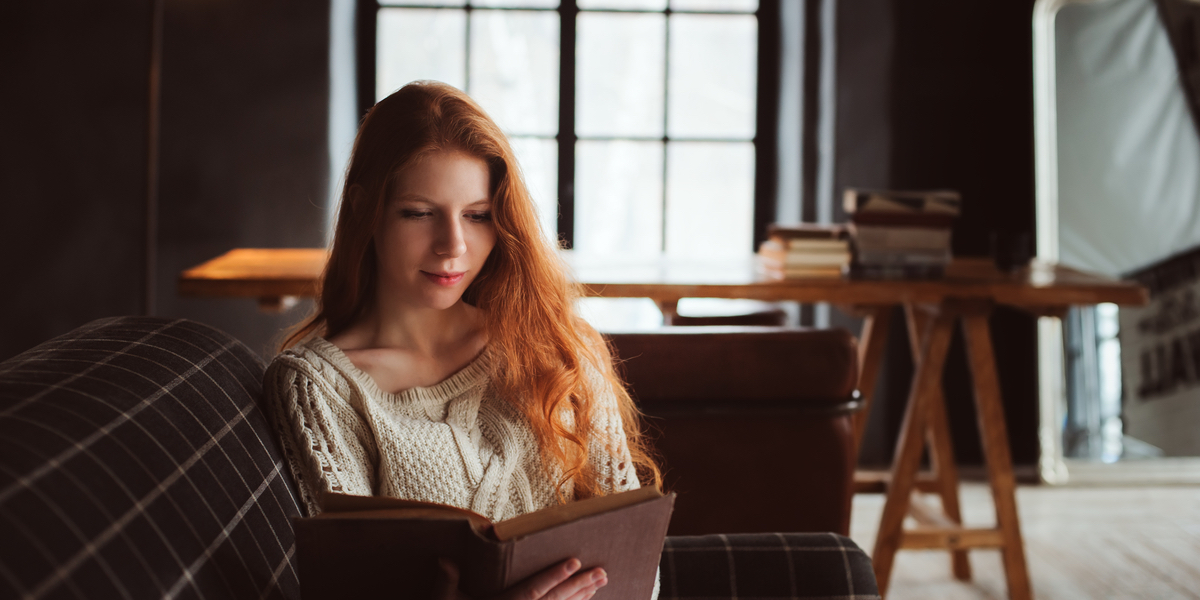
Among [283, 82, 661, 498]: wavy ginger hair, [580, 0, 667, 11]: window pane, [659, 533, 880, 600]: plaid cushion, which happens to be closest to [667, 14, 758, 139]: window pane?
[580, 0, 667, 11]: window pane

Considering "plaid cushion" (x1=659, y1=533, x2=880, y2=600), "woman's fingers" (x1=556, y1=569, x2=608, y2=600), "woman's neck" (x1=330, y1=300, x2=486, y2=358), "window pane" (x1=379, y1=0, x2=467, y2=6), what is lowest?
"plaid cushion" (x1=659, y1=533, x2=880, y2=600)

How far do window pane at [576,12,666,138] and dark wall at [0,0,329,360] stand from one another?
107 cm

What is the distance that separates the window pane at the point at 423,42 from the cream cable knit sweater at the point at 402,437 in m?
2.97

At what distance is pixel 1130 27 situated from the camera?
11.8 ft

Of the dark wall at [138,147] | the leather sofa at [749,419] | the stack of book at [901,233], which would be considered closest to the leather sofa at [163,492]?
the leather sofa at [749,419]

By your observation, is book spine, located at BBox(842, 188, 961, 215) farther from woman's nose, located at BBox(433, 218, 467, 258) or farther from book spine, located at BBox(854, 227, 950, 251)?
woman's nose, located at BBox(433, 218, 467, 258)

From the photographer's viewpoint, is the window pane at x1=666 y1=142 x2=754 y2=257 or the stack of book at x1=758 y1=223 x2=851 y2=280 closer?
the stack of book at x1=758 y1=223 x2=851 y2=280

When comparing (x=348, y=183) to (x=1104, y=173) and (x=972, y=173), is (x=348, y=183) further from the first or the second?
(x=1104, y=173)

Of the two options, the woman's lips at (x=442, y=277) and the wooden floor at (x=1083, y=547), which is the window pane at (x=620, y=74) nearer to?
the wooden floor at (x=1083, y=547)

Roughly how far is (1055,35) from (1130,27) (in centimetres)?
30

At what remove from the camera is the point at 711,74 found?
404 cm

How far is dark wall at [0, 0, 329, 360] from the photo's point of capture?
11.4 ft

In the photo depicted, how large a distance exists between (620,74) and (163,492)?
3.41 m

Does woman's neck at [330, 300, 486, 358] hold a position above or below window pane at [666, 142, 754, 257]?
below
